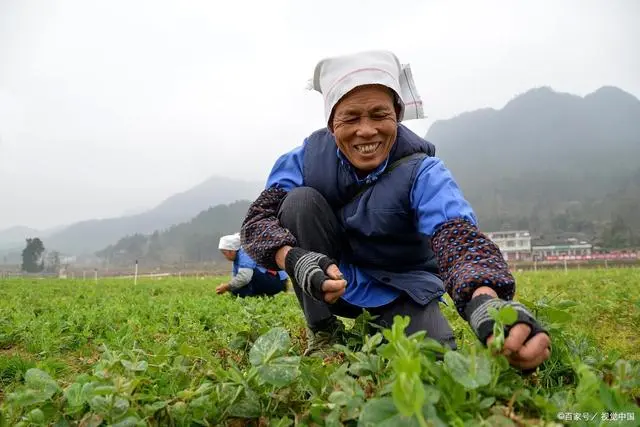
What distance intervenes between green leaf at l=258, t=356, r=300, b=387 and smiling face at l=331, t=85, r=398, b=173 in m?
1.12

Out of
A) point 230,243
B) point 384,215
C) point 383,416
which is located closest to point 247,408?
point 383,416

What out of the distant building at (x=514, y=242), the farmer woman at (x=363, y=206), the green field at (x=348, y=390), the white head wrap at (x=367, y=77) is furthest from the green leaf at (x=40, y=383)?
the distant building at (x=514, y=242)

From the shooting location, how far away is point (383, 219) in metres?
2.13

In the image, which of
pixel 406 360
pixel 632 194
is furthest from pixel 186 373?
pixel 632 194

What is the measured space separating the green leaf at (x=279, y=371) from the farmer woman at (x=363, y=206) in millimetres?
522

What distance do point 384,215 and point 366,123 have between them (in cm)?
40

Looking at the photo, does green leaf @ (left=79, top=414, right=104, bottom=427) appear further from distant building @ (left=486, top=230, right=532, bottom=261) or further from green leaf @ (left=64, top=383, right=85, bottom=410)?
distant building @ (left=486, top=230, right=532, bottom=261)

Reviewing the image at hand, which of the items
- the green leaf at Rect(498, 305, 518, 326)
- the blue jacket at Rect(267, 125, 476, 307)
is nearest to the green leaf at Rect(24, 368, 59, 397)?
the green leaf at Rect(498, 305, 518, 326)

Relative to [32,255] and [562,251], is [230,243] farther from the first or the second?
[562,251]

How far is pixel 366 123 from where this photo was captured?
6.66 feet

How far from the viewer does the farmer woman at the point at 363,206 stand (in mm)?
1987

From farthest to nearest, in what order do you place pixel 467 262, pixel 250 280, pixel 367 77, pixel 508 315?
pixel 250 280 → pixel 367 77 → pixel 467 262 → pixel 508 315

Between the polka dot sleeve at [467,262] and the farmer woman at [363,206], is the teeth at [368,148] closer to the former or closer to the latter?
the farmer woman at [363,206]

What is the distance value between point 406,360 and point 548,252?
84028mm
